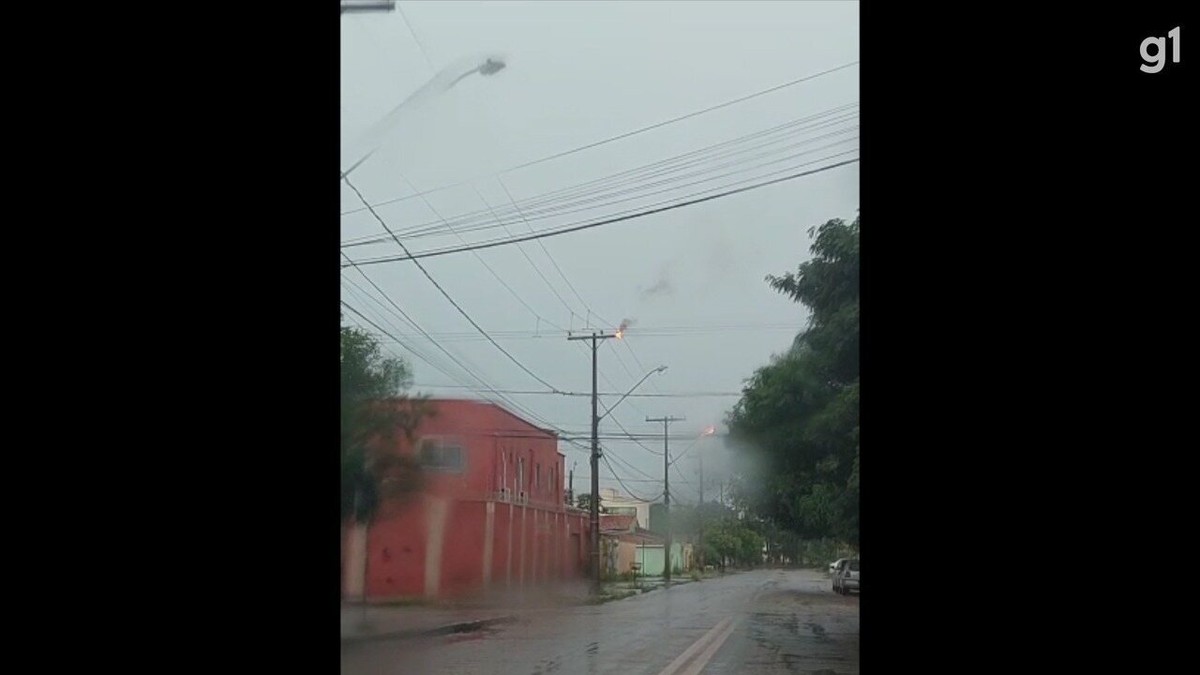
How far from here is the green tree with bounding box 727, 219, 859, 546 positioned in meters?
2.51

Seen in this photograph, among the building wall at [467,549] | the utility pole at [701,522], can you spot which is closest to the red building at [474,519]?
the building wall at [467,549]

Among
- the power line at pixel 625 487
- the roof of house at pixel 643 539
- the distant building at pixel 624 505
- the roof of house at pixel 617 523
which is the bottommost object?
the roof of house at pixel 643 539

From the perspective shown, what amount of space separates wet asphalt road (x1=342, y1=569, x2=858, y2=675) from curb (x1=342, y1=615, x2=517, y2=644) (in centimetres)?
2

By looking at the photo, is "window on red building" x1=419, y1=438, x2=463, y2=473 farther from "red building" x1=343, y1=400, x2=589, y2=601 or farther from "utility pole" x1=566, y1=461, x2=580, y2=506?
"utility pole" x1=566, y1=461, x2=580, y2=506

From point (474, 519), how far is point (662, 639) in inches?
24.3

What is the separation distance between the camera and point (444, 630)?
2910 mm

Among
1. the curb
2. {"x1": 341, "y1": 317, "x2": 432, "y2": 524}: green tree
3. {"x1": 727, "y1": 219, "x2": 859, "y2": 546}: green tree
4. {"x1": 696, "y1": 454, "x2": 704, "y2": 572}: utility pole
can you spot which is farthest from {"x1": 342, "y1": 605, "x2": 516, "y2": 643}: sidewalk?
{"x1": 727, "y1": 219, "x2": 859, "y2": 546}: green tree

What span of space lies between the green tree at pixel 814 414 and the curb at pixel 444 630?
0.72 m

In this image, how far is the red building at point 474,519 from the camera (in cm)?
272

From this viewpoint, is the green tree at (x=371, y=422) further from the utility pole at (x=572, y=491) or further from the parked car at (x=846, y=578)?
the parked car at (x=846, y=578)
